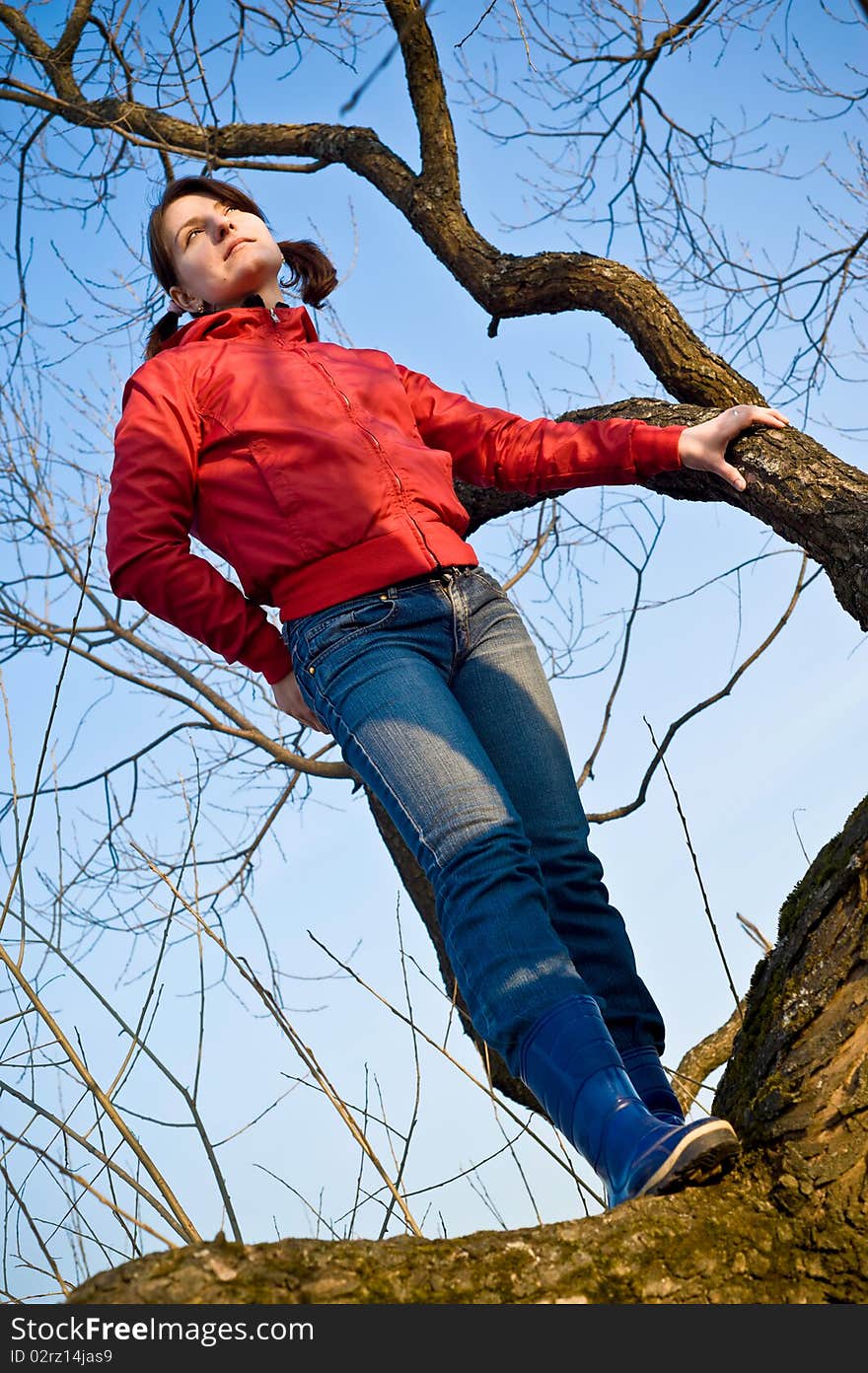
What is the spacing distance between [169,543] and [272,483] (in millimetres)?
197

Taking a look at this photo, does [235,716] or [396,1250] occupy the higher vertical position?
[235,716]

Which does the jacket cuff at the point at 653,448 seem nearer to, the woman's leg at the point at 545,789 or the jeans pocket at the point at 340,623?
the woman's leg at the point at 545,789

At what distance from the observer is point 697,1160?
117 cm

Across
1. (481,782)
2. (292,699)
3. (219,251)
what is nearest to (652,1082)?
(481,782)

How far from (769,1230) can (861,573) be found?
1.06 m

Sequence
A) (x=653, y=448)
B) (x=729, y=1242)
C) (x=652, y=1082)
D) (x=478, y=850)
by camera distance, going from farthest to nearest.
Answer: (x=653, y=448) → (x=652, y=1082) → (x=478, y=850) → (x=729, y=1242)

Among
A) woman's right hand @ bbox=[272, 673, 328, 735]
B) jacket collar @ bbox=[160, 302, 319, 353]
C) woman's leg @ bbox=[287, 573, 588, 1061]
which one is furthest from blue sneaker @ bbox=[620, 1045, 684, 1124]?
jacket collar @ bbox=[160, 302, 319, 353]

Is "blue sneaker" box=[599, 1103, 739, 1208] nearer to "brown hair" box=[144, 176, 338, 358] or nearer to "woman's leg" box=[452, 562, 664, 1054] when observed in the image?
"woman's leg" box=[452, 562, 664, 1054]

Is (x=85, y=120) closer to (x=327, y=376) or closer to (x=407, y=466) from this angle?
(x=327, y=376)

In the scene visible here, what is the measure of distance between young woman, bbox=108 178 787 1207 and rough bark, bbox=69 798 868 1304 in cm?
23

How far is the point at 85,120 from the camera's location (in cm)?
365

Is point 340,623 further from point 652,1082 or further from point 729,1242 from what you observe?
point 729,1242

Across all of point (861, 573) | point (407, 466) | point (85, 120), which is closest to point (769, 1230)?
point (861, 573)

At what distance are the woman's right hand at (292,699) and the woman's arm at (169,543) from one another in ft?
0.05
